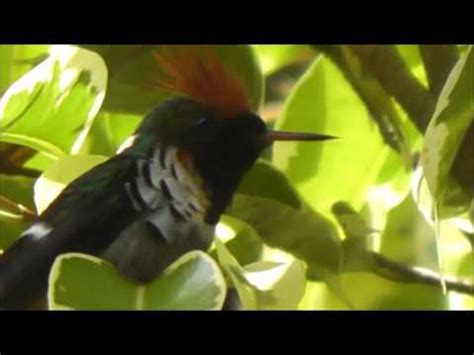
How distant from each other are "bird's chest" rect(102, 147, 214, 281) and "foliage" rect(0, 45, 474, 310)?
0.02 meters

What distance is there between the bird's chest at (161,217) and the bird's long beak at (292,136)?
0.30 feet

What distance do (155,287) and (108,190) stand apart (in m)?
0.12

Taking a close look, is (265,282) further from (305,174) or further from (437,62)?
(437,62)

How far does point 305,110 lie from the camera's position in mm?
1146

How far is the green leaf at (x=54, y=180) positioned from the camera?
1.12m

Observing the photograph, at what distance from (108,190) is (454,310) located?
405 mm

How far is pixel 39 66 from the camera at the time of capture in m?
1.13

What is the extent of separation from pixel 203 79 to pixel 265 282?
23 cm

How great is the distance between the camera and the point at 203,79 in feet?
3.73

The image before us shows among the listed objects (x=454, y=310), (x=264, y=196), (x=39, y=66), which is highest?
(x=39, y=66)

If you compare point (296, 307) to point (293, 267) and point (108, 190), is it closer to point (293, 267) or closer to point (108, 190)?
point (293, 267)

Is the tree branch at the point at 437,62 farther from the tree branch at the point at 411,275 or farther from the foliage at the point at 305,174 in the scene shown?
the tree branch at the point at 411,275
